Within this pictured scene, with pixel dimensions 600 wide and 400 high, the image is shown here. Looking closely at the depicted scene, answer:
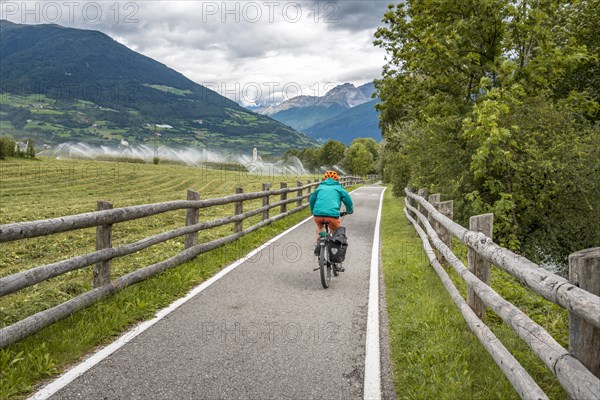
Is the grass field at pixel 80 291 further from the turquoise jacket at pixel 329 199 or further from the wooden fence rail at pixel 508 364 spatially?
the wooden fence rail at pixel 508 364

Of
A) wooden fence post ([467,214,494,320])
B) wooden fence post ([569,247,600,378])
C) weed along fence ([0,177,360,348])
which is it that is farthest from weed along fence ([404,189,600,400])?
weed along fence ([0,177,360,348])

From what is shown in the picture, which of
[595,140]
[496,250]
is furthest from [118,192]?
[496,250]

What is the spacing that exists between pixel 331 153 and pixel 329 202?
127 meters

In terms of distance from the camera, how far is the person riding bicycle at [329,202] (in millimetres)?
8281

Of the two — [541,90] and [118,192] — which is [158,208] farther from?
[118,192]

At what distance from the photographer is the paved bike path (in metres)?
3.86

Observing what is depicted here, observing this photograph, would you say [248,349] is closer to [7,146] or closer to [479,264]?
[479,264]

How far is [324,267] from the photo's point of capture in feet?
24.4

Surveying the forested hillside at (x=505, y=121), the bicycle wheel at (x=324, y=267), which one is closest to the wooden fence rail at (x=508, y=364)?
the bicycle wheel at (x=324, y=267)

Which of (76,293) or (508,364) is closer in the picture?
(508,364)

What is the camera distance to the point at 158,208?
745cm

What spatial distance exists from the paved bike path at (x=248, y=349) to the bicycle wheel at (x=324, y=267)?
0.18 metres

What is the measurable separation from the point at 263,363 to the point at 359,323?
5.72ft

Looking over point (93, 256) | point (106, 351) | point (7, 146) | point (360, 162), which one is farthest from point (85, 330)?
point (360, 162)
